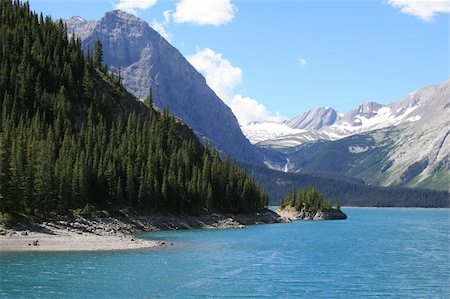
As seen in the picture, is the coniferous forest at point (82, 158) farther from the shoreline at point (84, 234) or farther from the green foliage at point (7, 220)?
the shoreline at point (84, 234)

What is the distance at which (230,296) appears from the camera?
2320 inches

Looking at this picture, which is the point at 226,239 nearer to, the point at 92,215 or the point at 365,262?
the point at 92,215

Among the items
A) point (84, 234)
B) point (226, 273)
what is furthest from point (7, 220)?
point (226, 273)

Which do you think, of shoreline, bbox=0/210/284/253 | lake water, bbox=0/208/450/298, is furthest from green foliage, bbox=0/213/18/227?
lake water, bbox=0/208/450/298

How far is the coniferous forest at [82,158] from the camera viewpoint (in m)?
117

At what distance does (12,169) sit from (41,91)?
84.5 meters

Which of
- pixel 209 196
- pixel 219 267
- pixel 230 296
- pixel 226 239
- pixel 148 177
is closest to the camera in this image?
pixel 230 296

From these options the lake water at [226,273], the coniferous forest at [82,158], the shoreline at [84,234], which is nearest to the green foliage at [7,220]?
the shoreline at [84,234]

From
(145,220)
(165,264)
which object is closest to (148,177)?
(145,220)

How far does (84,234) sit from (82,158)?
32854 millimetres

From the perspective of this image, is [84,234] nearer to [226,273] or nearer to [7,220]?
[7,220]

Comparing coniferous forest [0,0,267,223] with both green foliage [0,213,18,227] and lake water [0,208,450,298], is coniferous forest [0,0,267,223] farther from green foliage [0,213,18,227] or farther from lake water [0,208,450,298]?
lake water [0,208,450,298]

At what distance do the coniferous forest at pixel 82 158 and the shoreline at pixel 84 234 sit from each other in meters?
5.68

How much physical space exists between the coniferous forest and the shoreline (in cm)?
568
